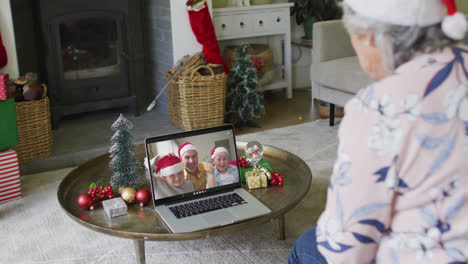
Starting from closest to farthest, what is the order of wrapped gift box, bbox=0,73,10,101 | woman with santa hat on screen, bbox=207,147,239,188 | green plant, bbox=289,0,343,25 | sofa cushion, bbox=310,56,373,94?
woman with santa hat on screen, bbox=207,147,239,188, wrapped gift box, bbox=0,73,10,101, sofa cushion, bbox=310,56,373,94, green plant, bbox=289,0,343,25

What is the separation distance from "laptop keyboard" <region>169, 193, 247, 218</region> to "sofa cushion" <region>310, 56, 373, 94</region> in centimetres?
158

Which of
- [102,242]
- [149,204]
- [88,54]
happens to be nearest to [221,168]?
[149,204]

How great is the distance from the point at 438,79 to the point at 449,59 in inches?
1.8

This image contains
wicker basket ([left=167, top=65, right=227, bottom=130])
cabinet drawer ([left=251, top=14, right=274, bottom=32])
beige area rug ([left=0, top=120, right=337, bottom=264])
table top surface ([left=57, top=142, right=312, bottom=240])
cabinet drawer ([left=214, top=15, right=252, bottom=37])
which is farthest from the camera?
cabinet drawer ([left=251, top=14, right=274, bottom=32])

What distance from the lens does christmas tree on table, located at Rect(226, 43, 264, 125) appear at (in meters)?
3.46

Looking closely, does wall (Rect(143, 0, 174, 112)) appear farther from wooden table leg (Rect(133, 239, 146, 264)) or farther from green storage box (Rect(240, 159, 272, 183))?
wooden table leg (Rect(133, 239, 146, 264))

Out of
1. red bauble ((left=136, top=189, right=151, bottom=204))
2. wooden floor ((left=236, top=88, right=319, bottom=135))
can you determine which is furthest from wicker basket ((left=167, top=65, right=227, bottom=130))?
red bauble ((left=136, top=189, right=151, bottom=204))

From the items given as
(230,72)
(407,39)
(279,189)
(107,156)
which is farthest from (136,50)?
(407,39)

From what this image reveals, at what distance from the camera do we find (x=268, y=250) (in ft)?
6.53

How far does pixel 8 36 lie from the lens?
287 cm

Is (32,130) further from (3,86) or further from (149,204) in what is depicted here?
(149,204)

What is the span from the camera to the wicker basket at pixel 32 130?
9.27 ft

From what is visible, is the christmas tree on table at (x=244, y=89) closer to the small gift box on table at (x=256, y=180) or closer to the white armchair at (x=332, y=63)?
the white armchair at (x=332, y=63)

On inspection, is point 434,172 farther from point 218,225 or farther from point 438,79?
point 218,225
